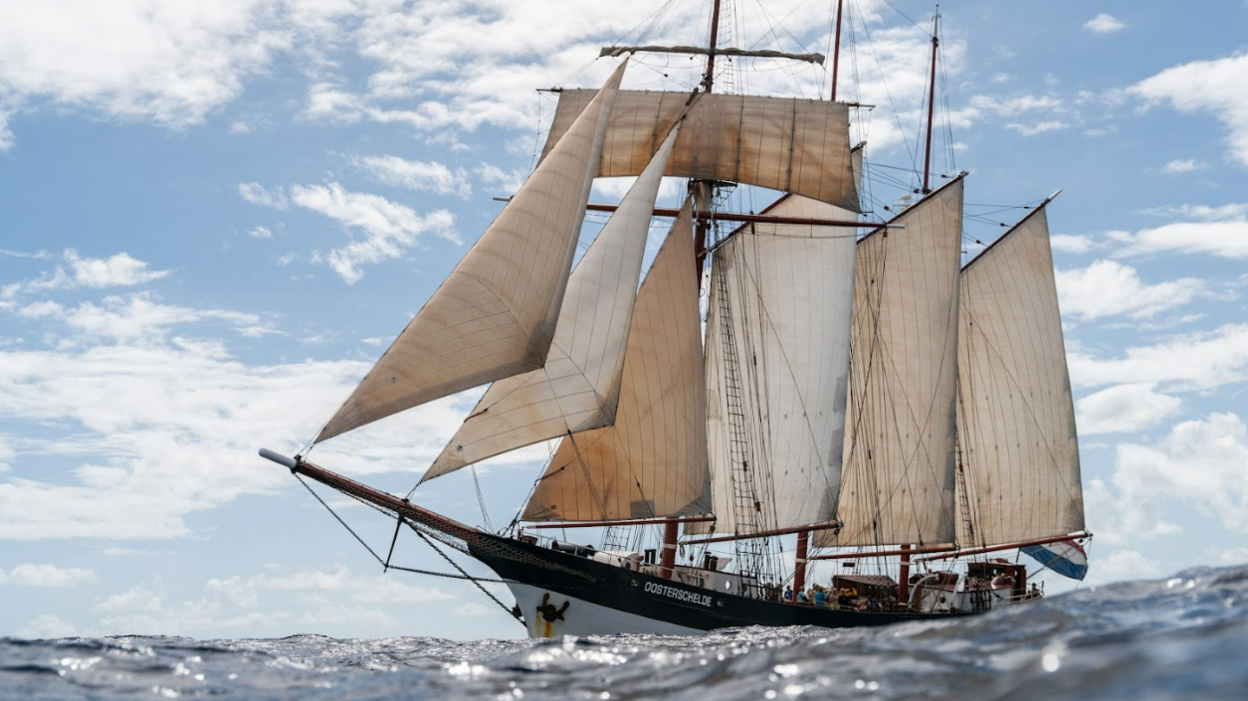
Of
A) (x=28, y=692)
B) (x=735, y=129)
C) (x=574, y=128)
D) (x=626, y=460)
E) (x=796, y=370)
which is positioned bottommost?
(x=28, y=692)

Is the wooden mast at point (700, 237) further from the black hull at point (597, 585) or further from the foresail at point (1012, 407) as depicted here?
the foresail at point (1012, 407)

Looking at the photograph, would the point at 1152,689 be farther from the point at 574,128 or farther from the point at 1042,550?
the point at 1042,550

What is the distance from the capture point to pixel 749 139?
5400cm

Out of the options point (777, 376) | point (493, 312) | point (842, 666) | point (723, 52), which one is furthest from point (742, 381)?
point (842, 666)

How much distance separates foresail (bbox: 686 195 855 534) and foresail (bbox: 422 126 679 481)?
1119 cm

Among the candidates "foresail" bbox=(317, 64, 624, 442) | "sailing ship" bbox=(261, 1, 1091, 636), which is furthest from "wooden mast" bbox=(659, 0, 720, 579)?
"foresail" bbox=(317, 64, 624, 442)

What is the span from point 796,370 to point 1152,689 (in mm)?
44913

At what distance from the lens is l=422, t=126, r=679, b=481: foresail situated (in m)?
39.0

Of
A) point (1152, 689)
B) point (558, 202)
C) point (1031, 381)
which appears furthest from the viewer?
point (1031, 381)

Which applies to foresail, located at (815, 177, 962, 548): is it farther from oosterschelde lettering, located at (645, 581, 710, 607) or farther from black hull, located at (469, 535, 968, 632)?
black hull, located at (469, 535, 968, 632)

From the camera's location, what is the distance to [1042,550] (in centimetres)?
6284

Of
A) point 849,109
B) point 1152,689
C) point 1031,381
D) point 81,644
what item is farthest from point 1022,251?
point 1152,689

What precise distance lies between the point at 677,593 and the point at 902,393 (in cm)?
1568

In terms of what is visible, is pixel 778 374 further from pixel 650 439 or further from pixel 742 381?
pixel 650 439
